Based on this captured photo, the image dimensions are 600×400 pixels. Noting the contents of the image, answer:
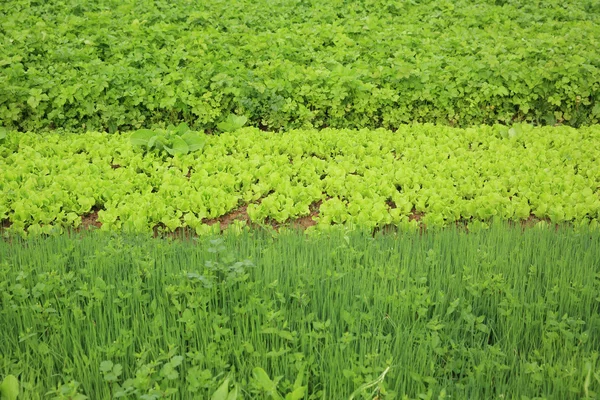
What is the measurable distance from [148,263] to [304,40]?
5762 mm

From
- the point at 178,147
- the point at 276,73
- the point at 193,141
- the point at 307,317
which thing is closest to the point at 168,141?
the point at 178,147

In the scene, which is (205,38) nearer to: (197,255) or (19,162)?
(19,162)

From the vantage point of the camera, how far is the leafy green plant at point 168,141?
6344 millimetres

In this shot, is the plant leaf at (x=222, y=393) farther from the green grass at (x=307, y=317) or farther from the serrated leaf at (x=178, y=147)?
the serrated leaf at (x=178, y=147)

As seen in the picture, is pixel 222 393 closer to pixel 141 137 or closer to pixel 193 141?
pixel 193 141

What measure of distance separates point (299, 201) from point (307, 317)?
7.21 feet

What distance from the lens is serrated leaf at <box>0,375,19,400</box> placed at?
8.74 feet

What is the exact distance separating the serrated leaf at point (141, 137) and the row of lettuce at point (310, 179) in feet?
0.20

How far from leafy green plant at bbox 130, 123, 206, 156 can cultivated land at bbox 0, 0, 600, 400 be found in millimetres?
24

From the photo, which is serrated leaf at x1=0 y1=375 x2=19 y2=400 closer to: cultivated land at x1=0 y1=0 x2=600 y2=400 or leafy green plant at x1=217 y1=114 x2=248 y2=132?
cultivated land at x1=0 y1=0 x2=600 y2=400

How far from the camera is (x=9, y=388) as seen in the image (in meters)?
2.67

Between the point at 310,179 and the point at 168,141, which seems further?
the point at 168,141

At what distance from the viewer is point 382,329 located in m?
3.21

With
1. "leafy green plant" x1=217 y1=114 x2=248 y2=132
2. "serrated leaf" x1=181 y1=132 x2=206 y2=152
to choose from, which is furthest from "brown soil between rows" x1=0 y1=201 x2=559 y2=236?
"leafy green plant" x1=217 y1=114 x2=248 y2=132
